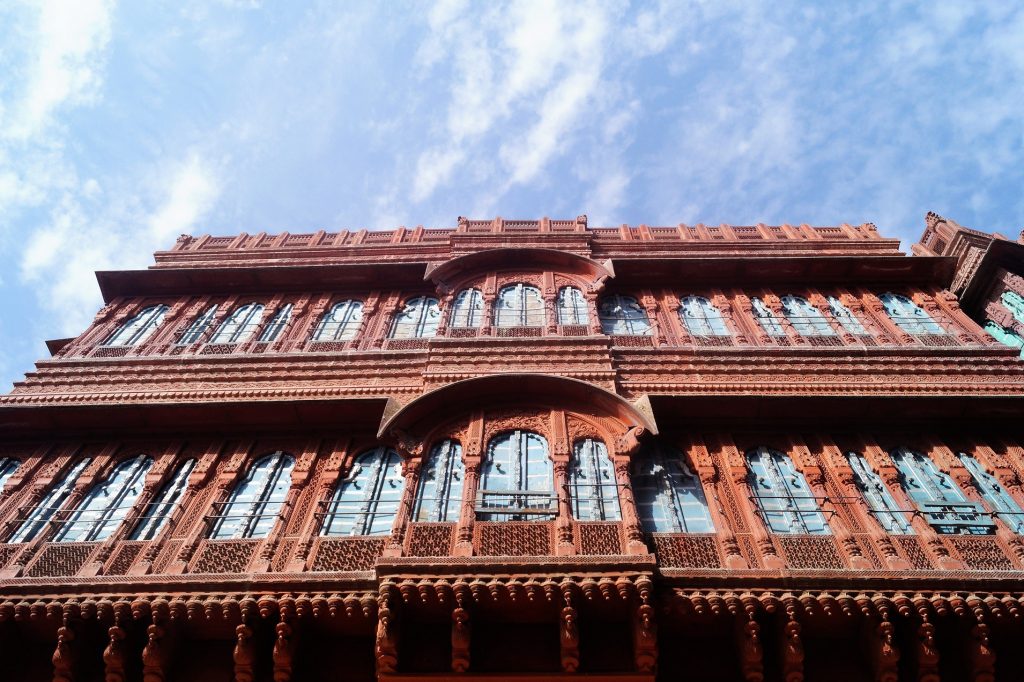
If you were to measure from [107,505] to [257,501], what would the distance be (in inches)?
69.4

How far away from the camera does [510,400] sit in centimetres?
890

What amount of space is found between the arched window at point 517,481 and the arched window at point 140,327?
20.6 ft

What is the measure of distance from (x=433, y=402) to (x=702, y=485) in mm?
3305

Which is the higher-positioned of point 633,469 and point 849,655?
point 633,469

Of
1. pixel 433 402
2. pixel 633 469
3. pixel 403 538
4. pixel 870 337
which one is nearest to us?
pixel 403 538

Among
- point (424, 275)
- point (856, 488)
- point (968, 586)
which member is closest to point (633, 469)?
point (856, 488)

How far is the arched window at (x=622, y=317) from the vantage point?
1091 centimetres

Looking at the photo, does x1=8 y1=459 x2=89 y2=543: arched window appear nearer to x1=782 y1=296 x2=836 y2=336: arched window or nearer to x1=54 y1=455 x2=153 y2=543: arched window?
x1=54 y1=455 x2=153 y2=543: arched window

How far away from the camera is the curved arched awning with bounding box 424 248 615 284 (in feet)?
39.1

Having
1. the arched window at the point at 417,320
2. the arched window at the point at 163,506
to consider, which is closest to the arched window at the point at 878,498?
the arched window at the point at 417,320

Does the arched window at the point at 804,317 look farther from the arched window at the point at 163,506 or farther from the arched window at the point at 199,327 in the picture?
the arched window at the point at 199,327

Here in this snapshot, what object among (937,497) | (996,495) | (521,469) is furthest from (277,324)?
(996,495)

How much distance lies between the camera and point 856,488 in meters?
7.89

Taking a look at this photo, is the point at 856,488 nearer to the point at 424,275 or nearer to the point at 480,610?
the point at 480,610
